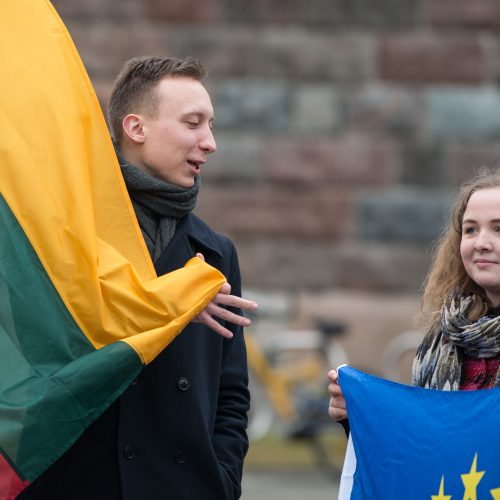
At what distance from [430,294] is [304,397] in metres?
5.22

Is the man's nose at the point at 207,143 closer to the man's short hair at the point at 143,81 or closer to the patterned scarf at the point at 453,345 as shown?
the man's short hair at the point at 143,81

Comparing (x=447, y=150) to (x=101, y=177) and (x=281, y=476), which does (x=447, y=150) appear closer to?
(x=281, y=476)

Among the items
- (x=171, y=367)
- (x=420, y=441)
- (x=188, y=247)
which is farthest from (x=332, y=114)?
(x=420, y=441)

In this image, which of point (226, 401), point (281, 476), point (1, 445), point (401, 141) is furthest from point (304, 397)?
point (1, 445)

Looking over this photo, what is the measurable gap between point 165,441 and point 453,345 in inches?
29.6

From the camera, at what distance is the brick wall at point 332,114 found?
9.22 meters

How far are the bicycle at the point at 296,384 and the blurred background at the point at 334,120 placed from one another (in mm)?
87

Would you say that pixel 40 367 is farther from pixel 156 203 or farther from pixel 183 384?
pixel 156 203

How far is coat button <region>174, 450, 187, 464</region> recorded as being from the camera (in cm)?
345

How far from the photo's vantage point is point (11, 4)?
11.3ft

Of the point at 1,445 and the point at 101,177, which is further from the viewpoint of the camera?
the point at 101,177

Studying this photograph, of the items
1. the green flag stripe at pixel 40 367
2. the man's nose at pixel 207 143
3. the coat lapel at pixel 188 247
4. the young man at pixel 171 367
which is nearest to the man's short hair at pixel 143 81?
the young man at pixel 171 367

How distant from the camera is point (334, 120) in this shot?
9250 mm

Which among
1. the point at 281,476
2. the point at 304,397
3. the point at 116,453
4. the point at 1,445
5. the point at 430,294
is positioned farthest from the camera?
the point at 304,397
